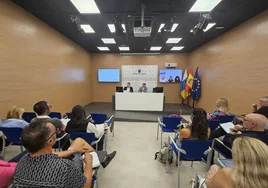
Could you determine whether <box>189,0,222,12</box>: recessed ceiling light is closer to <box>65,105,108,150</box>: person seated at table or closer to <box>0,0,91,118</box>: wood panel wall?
<box>65,105,108,150</box>: person seated at table

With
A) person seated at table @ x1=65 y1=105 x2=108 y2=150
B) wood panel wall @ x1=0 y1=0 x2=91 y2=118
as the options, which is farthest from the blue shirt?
wood panel wall @ x1=0 y1=0 x2=91 y2=118

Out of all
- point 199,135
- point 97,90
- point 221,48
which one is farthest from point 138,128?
point 97,90

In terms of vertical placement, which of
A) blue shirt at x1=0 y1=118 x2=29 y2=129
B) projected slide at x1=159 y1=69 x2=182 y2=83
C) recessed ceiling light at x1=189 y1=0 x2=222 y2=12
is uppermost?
recessed ceiling light at x1=189 y1=0 x2=222 y2=12

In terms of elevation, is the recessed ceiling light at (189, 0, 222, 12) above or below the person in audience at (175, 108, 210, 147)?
above

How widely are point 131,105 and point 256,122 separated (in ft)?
16.0

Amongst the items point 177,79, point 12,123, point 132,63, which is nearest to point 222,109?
point 12,123

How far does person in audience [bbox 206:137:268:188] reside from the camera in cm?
80

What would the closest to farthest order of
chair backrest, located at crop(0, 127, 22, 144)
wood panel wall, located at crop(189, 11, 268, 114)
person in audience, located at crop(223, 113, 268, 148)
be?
1. person in audience, located at crop(223, 113, 268, 148)
2. chair backrest, located at crop(0, 127, 22, 144)
3. wood panel wall, located at crop(189, 11, 268, 114)

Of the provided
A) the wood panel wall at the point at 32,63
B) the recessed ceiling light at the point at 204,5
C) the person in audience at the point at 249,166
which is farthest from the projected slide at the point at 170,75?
the person in audience at the point at 249,166

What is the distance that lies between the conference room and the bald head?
0.01m

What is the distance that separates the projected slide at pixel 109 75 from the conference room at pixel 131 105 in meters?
1.43

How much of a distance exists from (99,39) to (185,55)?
5177 mm

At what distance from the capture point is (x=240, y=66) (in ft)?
13.6

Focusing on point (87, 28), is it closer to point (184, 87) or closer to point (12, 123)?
point (12, 123)
